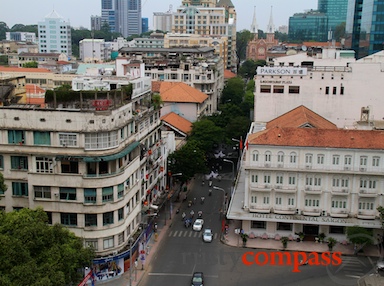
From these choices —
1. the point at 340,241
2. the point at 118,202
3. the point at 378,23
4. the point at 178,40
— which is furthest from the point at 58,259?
the point at 178,40

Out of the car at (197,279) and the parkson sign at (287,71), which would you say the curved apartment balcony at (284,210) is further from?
the parkson sign at (287,71)

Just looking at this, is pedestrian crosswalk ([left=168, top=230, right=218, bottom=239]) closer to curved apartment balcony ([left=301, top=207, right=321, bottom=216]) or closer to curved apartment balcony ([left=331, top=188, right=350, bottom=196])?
curved apartment balcony ([left=301, top=207, right=321, bottom=216])

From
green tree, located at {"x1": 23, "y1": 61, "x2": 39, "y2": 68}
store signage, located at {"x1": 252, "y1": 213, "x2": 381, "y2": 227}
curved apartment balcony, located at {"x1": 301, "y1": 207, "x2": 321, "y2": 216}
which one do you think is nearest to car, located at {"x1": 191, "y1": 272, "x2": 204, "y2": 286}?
store signage, located at {"x1": 252, "y1": 213, "x2": 381, "y2": 227}

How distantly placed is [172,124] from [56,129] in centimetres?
4557

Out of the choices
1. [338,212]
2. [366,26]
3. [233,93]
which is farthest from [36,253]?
[366,26]

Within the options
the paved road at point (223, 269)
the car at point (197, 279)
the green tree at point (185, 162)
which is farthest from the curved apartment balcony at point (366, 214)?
the green tree at point (185, 162)

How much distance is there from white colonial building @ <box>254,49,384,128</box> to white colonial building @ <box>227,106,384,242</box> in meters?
20.4

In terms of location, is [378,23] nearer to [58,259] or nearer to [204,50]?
[204,50]

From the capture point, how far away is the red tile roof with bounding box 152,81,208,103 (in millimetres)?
97312

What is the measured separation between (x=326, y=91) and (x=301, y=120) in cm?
1307

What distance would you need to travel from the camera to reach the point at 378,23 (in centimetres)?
11325

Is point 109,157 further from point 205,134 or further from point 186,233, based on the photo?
point 205,134

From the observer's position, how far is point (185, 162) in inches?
2837
